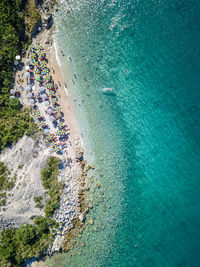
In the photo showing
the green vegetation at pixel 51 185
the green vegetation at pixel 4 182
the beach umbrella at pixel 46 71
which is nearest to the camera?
the green vegetation at pixel 4 182

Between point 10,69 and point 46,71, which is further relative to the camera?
point 46,71

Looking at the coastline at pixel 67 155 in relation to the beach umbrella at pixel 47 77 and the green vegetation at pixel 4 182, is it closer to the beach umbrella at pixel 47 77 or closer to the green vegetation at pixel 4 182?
the beach umbrella at pixel 47 77

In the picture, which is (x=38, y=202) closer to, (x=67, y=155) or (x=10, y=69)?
(x=67, y=155)

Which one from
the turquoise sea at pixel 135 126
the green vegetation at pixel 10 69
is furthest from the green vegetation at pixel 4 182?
the turquoise sea at pixel 135 126

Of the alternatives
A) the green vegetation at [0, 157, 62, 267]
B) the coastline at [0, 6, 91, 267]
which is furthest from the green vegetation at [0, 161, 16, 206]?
the coastline at [0, 6, 91, 267]

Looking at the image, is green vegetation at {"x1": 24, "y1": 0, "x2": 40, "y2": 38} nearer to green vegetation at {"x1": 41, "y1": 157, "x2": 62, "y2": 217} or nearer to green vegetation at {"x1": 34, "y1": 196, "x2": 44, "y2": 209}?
green vegetation at {"x1": 41, "y1": 157, "x2": 62, "y2": 217}

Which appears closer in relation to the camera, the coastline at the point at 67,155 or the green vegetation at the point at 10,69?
the green vegetation at the point at 10,69

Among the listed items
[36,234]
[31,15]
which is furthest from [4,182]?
[31,15]

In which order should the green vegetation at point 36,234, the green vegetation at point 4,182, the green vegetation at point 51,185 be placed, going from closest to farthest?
the green vegetation at point 4,182
the green vegetation at point 36,234
the green vegetation at point 51,185
